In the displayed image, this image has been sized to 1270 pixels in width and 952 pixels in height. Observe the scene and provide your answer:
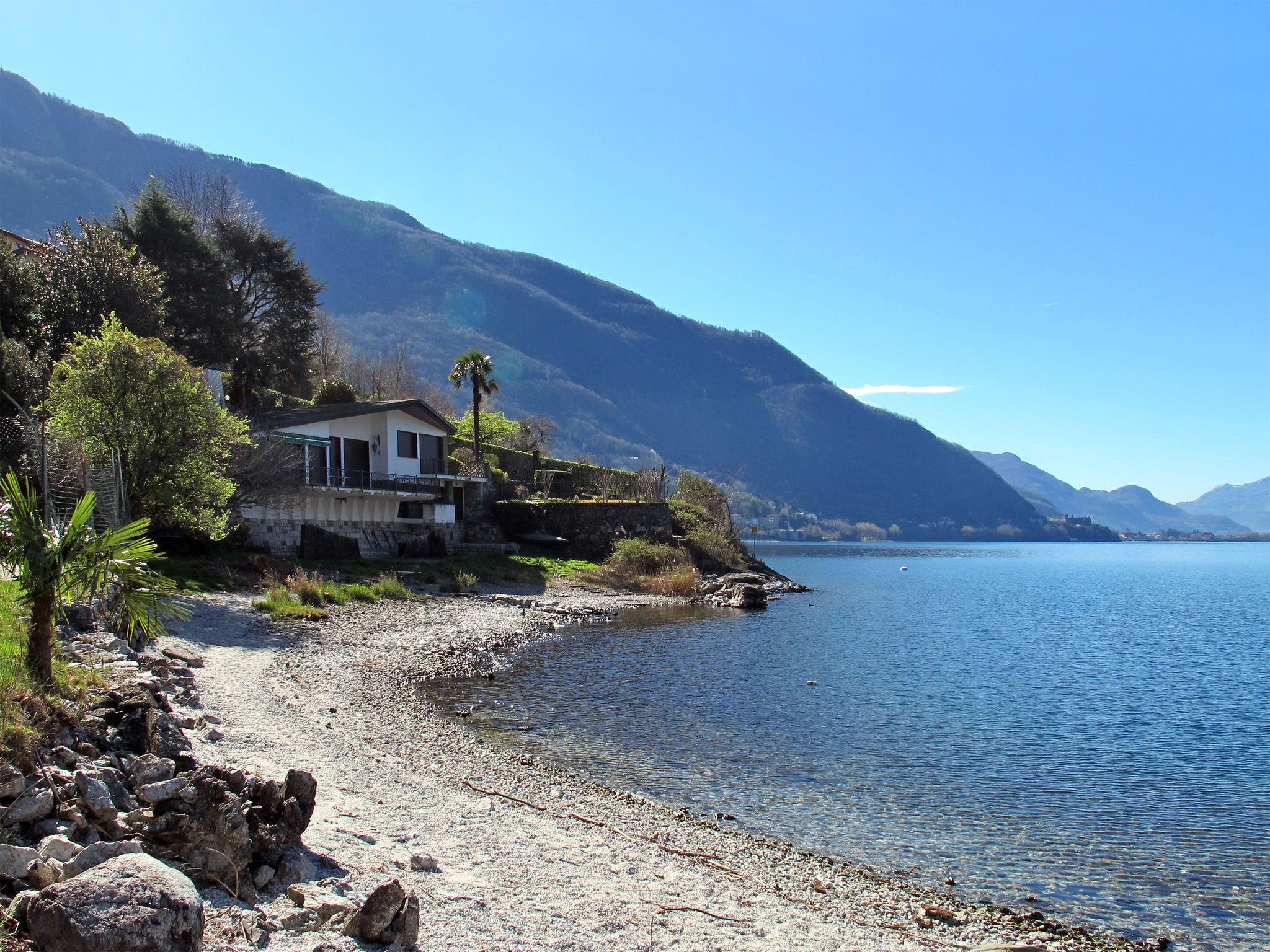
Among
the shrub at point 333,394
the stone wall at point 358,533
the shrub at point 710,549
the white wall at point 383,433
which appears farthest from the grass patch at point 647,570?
the shrub at point 333,394

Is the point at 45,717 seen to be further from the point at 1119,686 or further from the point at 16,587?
the point at 1119,686

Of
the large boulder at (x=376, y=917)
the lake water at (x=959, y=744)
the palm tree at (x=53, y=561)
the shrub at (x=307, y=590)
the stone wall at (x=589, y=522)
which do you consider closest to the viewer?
the large boulder at (x=376, y=917)

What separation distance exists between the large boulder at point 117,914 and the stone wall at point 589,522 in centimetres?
4307

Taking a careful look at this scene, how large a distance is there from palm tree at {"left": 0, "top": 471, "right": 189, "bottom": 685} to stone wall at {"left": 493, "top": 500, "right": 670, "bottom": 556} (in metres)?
40.3

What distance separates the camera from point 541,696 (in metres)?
17.3

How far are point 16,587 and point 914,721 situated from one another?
14921mm

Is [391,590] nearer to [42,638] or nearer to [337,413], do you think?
[337,413]

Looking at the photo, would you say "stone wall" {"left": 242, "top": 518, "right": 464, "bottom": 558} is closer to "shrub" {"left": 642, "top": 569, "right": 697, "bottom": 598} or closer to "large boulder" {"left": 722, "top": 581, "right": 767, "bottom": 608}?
"shrub" {"left": 642, "top": 569, "right": 697, "bottom": 598}

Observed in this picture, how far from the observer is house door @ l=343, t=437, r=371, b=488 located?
1539 inches

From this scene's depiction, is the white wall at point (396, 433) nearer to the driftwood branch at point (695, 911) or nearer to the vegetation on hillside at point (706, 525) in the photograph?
the vegetation on hillside at point (706, 525)

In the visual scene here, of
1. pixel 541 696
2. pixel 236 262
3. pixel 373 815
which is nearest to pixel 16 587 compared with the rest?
pixel 373 815

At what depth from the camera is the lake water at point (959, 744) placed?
31.7ft

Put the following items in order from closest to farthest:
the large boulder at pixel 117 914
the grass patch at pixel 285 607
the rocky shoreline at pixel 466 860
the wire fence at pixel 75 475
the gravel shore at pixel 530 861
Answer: the large boulder at pixel 117 914
the rocky shoreline at pixel 466 860
the gravel shore at pixel 530 861
the wire fence at pixel 75 475
the grass patch at pixel 285 607

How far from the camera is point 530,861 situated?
848 cm
